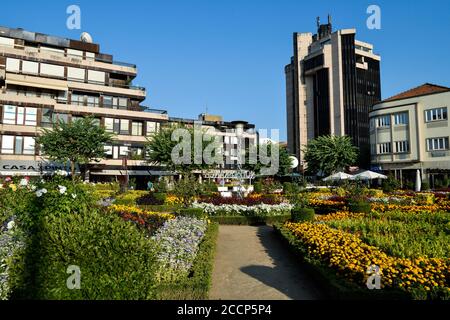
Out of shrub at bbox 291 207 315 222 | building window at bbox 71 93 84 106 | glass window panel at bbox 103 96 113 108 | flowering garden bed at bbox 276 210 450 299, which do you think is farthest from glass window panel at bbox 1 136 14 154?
flowering garden bed at bbox 276 210 450 299

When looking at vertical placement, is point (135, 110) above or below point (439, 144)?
above

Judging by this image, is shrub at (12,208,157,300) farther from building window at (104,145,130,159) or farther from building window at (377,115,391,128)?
building window at (377,115,391,128)

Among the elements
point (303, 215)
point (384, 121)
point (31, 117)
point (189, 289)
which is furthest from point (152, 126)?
point (189, 289)

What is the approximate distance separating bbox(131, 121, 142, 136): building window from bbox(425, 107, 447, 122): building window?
34.0 meters

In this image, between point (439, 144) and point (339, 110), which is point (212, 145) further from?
point (339, 110)

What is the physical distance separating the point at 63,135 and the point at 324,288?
99.6 feet

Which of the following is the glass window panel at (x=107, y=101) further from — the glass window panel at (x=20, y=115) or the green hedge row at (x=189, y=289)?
the green hedge row at (x=189, y=289)

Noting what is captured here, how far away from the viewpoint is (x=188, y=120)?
6003 centimetres

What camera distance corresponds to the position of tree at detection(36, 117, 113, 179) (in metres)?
30.6

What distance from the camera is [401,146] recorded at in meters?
39.5

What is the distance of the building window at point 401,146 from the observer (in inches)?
1532

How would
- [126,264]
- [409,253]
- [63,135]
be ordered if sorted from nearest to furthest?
1. [126,264]
2. [409,253]
3. [63,135]
